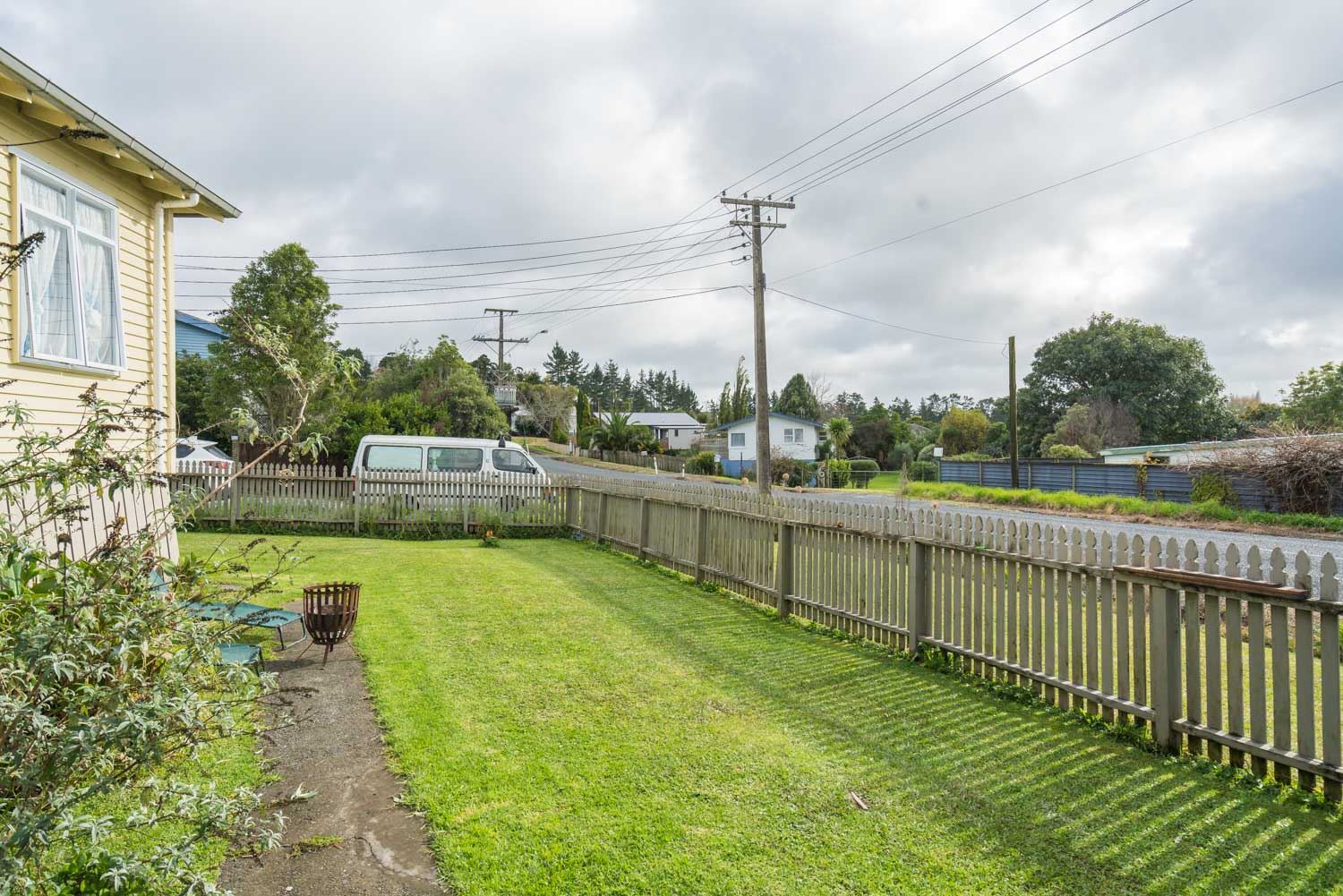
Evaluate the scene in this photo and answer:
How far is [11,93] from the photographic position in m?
5.73

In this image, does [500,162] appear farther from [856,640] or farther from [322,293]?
[856,640]

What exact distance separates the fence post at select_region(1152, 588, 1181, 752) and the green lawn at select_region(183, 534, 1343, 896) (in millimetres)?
191

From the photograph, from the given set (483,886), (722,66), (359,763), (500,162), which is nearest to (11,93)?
(359,763)

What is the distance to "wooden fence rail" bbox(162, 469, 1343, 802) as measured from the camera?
12.8ft

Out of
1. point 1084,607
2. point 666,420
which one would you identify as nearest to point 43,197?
point 1084,607

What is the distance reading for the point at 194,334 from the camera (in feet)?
128

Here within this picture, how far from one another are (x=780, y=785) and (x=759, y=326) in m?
15.5

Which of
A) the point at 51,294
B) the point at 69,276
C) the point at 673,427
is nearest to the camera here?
the point at 51,294

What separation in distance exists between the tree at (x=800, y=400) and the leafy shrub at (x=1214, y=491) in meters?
39.6

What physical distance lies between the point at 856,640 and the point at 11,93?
836 centimetres

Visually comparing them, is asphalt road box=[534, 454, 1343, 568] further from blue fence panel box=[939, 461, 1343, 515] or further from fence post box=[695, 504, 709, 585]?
blue fence panel box=[939, 461, 1343, 515]

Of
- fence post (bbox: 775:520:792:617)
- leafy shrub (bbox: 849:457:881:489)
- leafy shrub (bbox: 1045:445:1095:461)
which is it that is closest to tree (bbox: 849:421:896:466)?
leafy shrub (bbox: 849:457:881:489)

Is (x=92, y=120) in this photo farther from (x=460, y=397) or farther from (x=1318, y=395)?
(x=1318, y=395)

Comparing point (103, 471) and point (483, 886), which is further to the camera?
point (483, 886)
